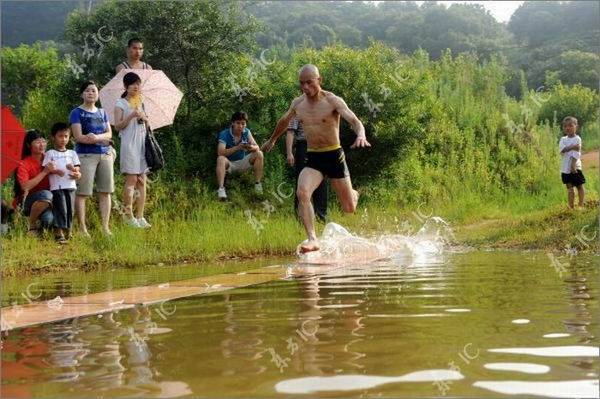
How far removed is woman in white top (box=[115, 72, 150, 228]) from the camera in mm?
10945

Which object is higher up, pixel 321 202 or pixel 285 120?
pixel 285 120

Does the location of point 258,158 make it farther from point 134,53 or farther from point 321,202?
point 134,53

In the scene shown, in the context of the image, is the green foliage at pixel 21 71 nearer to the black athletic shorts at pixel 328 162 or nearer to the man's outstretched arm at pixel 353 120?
the black athletic shorts at pixel 328 162

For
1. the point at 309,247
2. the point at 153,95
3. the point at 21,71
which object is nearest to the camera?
the point at 309,247

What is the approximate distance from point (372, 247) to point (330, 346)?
682 centimetres

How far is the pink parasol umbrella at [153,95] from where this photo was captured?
1208 centimetres

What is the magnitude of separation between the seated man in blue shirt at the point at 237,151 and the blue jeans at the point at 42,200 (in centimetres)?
321

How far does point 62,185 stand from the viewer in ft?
33.5

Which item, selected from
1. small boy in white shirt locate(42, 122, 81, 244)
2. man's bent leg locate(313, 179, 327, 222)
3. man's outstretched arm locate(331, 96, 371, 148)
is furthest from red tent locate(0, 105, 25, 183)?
man's bent leg locate(313, 179, 327, 222)

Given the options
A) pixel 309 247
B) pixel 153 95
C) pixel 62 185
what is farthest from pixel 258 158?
pixel 309 247

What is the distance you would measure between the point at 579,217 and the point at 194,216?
5.37 metres

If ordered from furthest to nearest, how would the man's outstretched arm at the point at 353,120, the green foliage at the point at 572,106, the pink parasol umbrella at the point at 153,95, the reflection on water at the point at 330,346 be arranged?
the green foliage at the point at 572,106, the pink parasol umbrella at the point at 153,95, the man's outstretched arm at the point at 353,120, the reflection on water at the point at 330,346

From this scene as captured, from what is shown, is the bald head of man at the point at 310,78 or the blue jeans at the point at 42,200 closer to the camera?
the bald head of man at the point at 310,78

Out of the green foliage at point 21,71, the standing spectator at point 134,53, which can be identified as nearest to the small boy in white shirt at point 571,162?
the standing spectator at point 134,53
